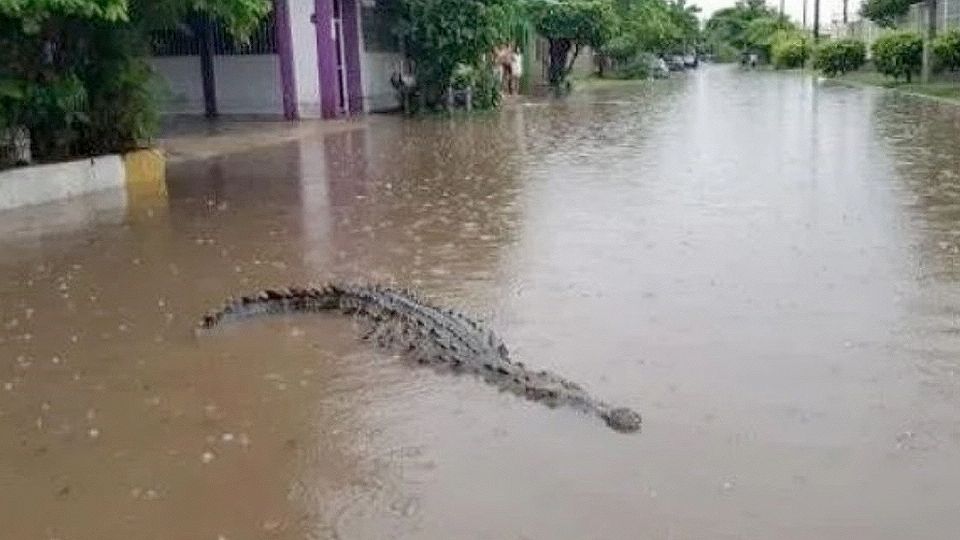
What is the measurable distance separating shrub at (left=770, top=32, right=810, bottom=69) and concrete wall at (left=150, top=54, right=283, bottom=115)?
1516 inches

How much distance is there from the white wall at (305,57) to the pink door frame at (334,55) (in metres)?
0.10

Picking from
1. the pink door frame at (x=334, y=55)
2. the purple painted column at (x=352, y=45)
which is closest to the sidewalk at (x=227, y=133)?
the pink door frame at (x=334, y=55)

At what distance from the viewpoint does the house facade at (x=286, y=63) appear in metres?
21.0

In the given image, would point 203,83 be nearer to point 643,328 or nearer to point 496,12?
point 496,12

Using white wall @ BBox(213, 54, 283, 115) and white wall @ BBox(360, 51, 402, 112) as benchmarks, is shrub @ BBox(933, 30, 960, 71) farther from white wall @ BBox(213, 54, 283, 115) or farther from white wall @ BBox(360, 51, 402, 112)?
white wall @ BBox(213, 54, 283, 115)

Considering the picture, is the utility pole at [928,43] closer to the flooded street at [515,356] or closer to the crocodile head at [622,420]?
the flooded street at [515,356]

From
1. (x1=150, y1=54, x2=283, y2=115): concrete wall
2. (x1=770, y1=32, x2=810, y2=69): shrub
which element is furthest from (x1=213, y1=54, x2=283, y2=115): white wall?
(x1=770, y1=32, x2=810, y2=69): shrub

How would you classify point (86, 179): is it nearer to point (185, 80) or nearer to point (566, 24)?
point (185, 80)

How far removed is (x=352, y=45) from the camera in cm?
2234

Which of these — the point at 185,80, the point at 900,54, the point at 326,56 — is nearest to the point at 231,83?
the point at 185,80

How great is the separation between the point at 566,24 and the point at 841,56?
10.9 m

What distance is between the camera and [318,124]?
20.1m

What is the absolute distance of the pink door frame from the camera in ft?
68.8

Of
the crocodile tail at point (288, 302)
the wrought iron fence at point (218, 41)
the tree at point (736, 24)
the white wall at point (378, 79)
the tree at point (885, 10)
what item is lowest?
the crocodile tail at point (288, 302)
